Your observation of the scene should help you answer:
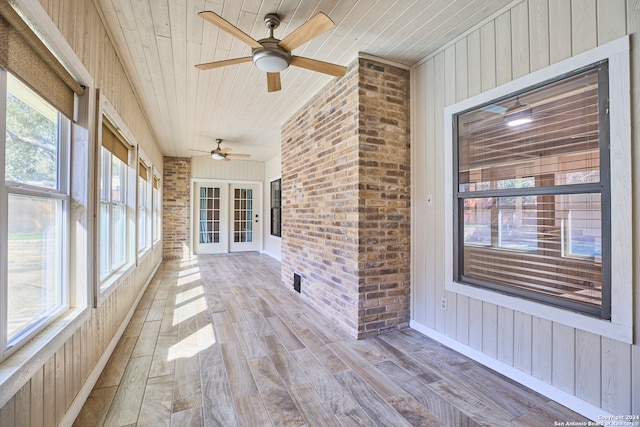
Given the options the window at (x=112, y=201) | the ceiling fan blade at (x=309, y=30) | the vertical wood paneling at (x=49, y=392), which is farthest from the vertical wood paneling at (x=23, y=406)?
the ceiling fan blade at (x=309, y=30)

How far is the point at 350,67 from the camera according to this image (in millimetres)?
2949

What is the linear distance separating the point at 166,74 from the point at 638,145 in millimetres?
3869

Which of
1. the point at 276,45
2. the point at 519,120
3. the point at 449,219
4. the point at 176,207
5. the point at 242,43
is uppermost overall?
the point at 242,43

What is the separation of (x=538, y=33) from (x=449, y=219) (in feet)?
4.75

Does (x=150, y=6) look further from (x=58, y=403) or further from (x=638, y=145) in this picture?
(x=638, y=145)

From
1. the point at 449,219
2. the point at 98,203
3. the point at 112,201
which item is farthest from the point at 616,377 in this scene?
the point at 112,201

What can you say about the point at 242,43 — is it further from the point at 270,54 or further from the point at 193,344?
the point at 193,344

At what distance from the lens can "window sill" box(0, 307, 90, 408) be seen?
1117 millimetres

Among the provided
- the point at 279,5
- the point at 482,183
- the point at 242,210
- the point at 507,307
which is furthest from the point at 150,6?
the point at 242,210

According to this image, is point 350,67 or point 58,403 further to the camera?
point 350,67

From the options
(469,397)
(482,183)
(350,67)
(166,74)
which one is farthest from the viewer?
(166,74)

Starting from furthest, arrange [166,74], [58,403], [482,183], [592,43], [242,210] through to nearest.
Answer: [242,210], [166,74], [482,183], [592,43], [58,403]

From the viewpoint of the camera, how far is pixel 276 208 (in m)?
7.75

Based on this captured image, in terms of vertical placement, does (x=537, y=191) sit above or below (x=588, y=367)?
above
